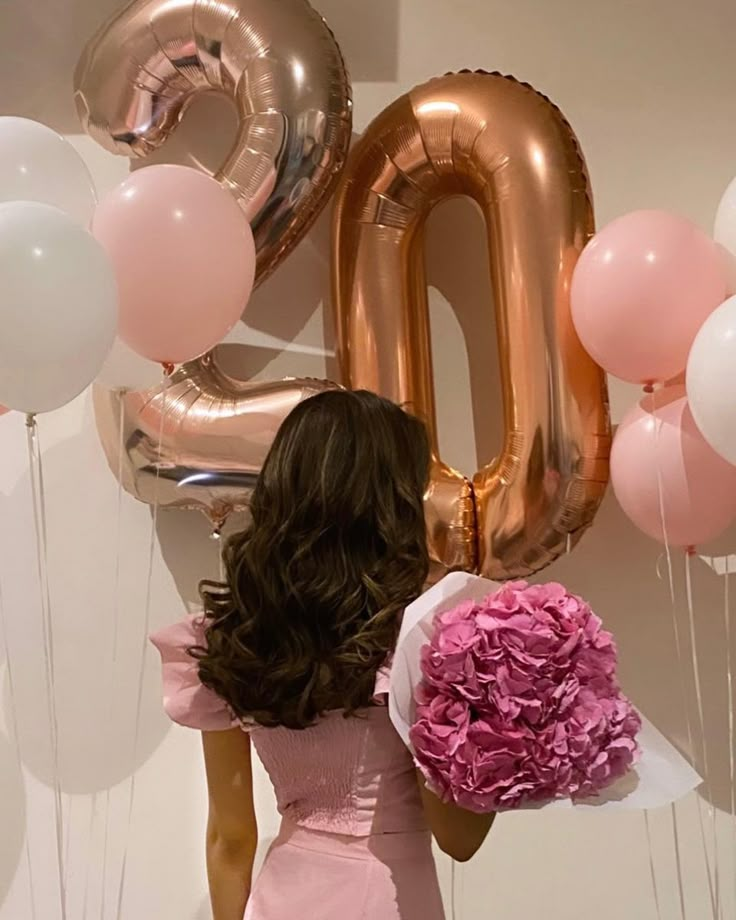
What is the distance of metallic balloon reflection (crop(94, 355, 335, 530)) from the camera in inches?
69.3

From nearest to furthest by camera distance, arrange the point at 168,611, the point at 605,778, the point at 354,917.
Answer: the point at 605,778, the point at 354,917, the point at 168,611

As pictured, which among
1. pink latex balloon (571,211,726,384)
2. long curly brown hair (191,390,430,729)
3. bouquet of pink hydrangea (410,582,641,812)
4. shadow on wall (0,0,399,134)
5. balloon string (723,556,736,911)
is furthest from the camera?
shadow on wall (0,0,399,134)

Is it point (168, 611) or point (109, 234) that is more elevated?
point (109, 234)

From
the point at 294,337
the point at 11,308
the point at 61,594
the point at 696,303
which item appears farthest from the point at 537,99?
the point at 61,594

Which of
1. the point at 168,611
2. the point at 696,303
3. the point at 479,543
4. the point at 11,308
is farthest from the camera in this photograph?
the point at 168,611

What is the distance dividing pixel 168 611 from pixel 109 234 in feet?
2.47

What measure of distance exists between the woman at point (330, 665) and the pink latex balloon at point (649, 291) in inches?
17.1

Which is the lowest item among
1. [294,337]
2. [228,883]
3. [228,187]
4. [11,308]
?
[228,883]

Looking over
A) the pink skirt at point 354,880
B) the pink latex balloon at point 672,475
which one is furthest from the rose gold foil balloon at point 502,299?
the pink skirt at point 354,880

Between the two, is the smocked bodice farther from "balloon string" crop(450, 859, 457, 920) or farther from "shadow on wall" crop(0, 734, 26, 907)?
"shadow on wall" crop(0, 734, 26, 907)

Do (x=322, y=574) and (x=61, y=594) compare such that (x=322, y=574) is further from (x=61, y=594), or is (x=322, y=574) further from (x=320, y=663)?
(x=61, y=594)

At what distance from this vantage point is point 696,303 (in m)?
1.58

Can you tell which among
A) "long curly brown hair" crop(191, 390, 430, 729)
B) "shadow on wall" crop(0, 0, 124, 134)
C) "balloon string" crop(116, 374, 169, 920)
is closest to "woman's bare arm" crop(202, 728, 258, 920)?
"long curly brown hair" crop(191, 390, 430, 729)

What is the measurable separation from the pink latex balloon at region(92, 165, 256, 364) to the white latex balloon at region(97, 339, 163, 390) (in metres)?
0.11
